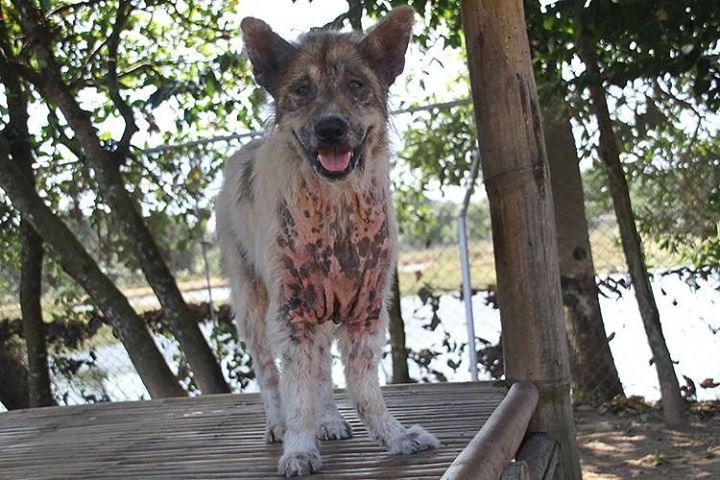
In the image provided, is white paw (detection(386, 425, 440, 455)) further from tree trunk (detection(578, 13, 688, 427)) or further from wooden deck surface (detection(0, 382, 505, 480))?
tree trunk (detection(578, 13, 688, 427))

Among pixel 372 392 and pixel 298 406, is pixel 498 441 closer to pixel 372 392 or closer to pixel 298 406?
pixel 372 392

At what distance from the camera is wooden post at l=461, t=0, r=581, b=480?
400cm

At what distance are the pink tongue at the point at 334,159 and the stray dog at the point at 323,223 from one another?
24mm

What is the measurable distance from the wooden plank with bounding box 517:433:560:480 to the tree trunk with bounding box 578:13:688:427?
8.01ft

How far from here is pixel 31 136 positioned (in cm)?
765

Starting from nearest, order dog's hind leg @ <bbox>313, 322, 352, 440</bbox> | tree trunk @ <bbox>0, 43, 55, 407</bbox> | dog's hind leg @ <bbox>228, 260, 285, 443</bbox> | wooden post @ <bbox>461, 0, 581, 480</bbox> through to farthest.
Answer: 1. dog's hind leg @ <bbox>313, 322, 352, 440</bbox>
2. dog's hind leg @ <bbox>228, 260, 285, 443</bbox>
3. wooden post @ <bbox>461, 0, 581, 480</bbox>
4. tree trunk @ <bbox>0, 43, 55, 407</bbox>

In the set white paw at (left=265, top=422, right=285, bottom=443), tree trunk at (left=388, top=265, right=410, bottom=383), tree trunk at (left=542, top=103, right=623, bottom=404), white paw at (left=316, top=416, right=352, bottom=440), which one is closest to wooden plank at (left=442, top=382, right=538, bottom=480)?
white paw at (left=316, top=416, right=352, bottom=440)

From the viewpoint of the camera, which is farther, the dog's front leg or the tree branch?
the tree branch

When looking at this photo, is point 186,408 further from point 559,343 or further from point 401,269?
point 401,269

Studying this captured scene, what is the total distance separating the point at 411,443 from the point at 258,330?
0.91 meters

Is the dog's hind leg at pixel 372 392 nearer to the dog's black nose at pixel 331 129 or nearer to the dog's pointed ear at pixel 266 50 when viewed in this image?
the dog's black nose at pixel 331 129

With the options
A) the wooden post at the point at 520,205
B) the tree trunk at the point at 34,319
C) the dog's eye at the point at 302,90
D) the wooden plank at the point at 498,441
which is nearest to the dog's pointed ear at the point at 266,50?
the dog's eye at the point at 302,90

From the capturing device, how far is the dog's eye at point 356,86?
3.16m

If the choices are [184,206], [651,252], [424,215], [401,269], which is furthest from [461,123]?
[184,206]
